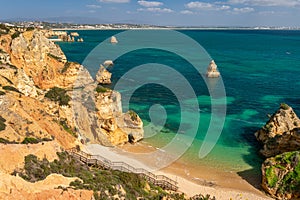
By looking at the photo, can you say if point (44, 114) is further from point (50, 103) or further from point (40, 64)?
point (40, 64)

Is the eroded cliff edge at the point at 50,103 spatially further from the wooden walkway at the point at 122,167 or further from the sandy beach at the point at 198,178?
the sandy beach at the point at 198,178

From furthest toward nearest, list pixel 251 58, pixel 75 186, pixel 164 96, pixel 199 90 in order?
1. pixel 251 58
2. pixel 199 90
3. pixel 164 96
4. pixel 75 186

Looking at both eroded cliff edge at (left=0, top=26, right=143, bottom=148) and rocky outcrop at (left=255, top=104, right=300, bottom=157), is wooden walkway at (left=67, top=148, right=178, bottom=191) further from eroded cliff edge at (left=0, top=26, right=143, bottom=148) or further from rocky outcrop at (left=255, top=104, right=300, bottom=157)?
rocky outcrop at (left=255, top=104, right=300, bottom=157)

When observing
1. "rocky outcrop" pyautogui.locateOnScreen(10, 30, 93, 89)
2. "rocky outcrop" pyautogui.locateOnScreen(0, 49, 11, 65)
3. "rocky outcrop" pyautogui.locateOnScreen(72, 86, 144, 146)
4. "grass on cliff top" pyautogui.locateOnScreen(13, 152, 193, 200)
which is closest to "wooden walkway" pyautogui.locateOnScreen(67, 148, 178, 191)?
"grass on cliff top" pyautogui.locateOnScreen(13, 152, 193, 200)

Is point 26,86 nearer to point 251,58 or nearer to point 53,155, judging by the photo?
point 53,155

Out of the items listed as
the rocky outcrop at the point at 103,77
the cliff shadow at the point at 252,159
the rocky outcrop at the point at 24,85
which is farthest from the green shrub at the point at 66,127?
the rocky outcrop at the point at 103,77

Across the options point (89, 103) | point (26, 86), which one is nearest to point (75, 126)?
point (89, 103)
